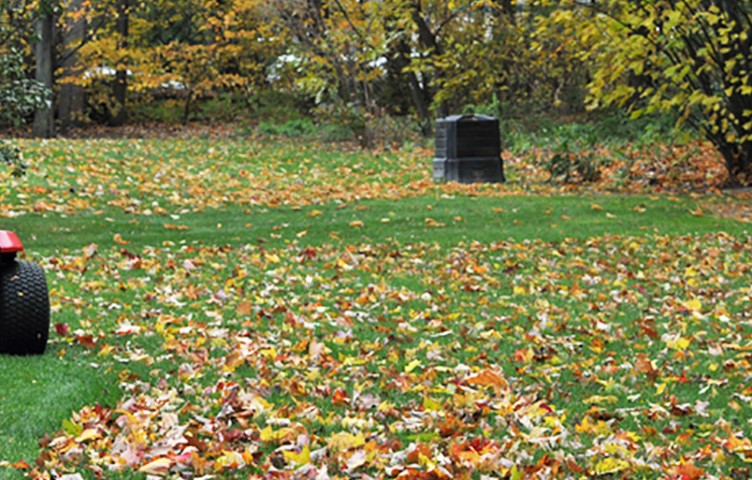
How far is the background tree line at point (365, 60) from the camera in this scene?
17766 millimetres

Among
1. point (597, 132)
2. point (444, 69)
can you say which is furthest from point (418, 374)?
point (444, 69)

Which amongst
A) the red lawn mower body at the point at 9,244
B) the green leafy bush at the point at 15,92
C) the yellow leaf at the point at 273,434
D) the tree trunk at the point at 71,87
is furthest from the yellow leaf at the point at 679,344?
the tree trunk at the point at 71,87

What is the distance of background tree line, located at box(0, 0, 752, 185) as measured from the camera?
58.3 feet

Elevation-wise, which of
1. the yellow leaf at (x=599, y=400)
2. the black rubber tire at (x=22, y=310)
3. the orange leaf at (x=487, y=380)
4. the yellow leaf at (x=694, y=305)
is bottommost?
the yellow leaf at (x=694, y=305)

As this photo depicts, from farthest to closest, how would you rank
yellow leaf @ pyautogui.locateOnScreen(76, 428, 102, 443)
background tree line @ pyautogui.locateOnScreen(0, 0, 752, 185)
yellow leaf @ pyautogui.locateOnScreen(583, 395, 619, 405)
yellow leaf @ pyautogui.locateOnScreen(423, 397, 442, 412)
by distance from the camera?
background tree line @ pyautogui.locateOnScreen(0, 0, 752, 185) → yellow leaf @ pyautogui.locateOnScreen(583, 395, 619, 405) → yellow leaf @ pyautogui.locateOnScreen(423, 397, 442, 412) → yellow leaf @ pyautogui.locateOnScreen(76, 428, 102, 443)

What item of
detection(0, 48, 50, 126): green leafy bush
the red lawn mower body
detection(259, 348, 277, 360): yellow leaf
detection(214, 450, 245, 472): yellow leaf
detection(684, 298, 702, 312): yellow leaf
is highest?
detection(0, 48, 50, 126): green leafy bush

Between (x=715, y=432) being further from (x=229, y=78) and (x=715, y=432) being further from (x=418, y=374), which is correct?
(x=229, y=78)

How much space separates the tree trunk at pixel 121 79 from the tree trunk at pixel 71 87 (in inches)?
42.6

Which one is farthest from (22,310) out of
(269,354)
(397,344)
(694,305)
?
(694,305)

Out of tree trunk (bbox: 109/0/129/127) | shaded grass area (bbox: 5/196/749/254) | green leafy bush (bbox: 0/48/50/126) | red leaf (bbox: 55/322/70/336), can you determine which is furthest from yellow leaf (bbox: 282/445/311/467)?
tree trunk (bbox: 109/0/129/127)

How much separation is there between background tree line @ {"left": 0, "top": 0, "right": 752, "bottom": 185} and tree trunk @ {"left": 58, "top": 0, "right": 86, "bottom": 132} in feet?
0.15

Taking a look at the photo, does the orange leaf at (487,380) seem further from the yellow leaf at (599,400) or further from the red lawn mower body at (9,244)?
the red lawn mower body at (9,244)

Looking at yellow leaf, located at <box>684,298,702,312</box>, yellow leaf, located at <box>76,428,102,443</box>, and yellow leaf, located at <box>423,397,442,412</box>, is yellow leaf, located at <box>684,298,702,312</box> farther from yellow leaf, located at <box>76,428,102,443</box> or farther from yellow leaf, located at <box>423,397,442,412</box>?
yellow leaf, located at <box>76,428,102,443</box>

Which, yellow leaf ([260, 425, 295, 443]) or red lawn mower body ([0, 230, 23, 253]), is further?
red lawn mower body ([0, 230, 23, 253])
